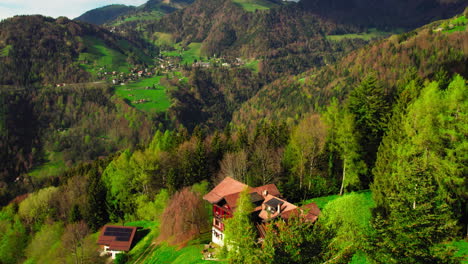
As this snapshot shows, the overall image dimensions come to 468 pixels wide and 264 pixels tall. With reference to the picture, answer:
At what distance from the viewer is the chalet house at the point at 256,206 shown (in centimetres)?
3922

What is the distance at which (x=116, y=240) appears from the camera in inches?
2366

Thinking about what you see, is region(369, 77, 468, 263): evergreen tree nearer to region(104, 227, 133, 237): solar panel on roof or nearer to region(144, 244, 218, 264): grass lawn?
region(144, 244, 218, 264): grass lawn

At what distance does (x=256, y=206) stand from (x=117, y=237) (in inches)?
1319

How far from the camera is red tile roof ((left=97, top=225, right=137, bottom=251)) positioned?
2308 inches

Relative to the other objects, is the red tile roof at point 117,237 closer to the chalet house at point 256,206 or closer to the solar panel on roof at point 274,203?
Result: the chalet house at point 256,206

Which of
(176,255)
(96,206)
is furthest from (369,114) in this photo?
(96,206)

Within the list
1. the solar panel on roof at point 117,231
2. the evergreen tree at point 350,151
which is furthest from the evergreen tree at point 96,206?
the evergreen tree at point 350,151

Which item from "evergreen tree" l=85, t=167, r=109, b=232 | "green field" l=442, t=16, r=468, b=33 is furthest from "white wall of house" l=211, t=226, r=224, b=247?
"green field" l=442, t=16, r=468, b=33

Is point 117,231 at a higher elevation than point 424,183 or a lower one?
lower

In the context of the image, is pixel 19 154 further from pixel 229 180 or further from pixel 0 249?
pixel 229 180

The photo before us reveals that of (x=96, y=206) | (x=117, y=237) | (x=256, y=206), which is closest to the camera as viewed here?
(x=256, y=206)

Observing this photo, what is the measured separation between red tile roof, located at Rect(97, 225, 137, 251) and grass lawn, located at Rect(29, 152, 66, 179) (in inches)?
5555

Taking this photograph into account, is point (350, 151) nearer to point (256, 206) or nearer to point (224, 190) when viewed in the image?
point (256, 206)

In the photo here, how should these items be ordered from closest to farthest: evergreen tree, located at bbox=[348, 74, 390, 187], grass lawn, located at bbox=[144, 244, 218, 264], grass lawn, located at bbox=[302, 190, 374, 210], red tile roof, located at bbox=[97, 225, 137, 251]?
grass lawn, located at bbox=[144, 244, 218, 264], grass lawn, located at bbox=[302, 190, 374, 210], evergreen tree, located at bbox=[348, 74, 390, 187], red tile roof, located at bbox=[97, 225, 137, 251]
